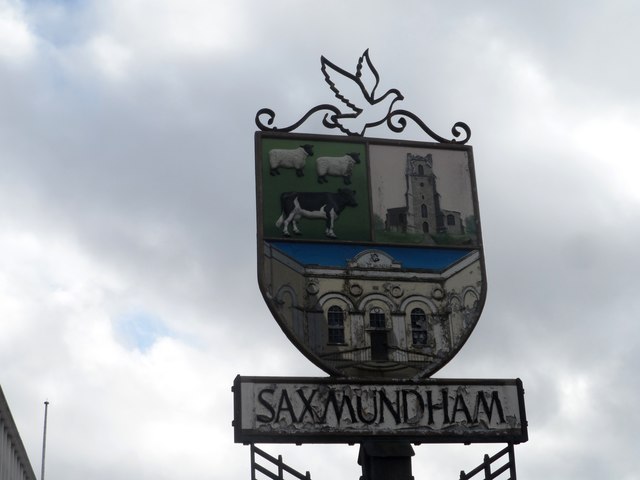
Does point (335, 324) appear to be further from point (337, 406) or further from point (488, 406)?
point (488, 406)

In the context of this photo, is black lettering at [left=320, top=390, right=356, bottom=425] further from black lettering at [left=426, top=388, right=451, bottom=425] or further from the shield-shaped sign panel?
black lettering at [left=426, top=388, right=451, bottom=425]

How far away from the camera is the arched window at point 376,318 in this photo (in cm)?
1662

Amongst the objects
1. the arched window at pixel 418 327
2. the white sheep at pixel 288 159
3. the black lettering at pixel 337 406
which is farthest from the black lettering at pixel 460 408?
the white sheep at pixel 288 159

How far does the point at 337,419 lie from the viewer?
15820 mm

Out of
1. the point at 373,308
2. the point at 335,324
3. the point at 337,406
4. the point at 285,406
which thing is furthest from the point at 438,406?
the point at 285,406

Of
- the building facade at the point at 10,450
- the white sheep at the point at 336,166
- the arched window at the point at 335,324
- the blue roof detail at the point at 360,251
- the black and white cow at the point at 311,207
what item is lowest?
the arched window at the point at 335,324

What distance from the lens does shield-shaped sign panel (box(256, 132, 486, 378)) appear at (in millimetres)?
16469

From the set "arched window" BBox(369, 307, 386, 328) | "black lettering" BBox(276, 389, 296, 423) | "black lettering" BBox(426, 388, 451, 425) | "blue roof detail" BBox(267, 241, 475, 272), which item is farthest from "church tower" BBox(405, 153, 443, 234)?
"black lettering" BBox(276, 389, 296, 423)

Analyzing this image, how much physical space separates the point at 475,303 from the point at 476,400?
1460 millimetres

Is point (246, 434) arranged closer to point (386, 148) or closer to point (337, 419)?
point (337, 419)

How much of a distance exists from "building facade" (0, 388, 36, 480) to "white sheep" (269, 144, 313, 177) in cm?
3023

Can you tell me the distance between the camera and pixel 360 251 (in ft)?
56.0

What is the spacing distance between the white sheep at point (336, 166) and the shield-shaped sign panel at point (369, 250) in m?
0.01

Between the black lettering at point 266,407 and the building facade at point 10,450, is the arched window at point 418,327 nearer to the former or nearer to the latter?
the black lettering at point 266,407
